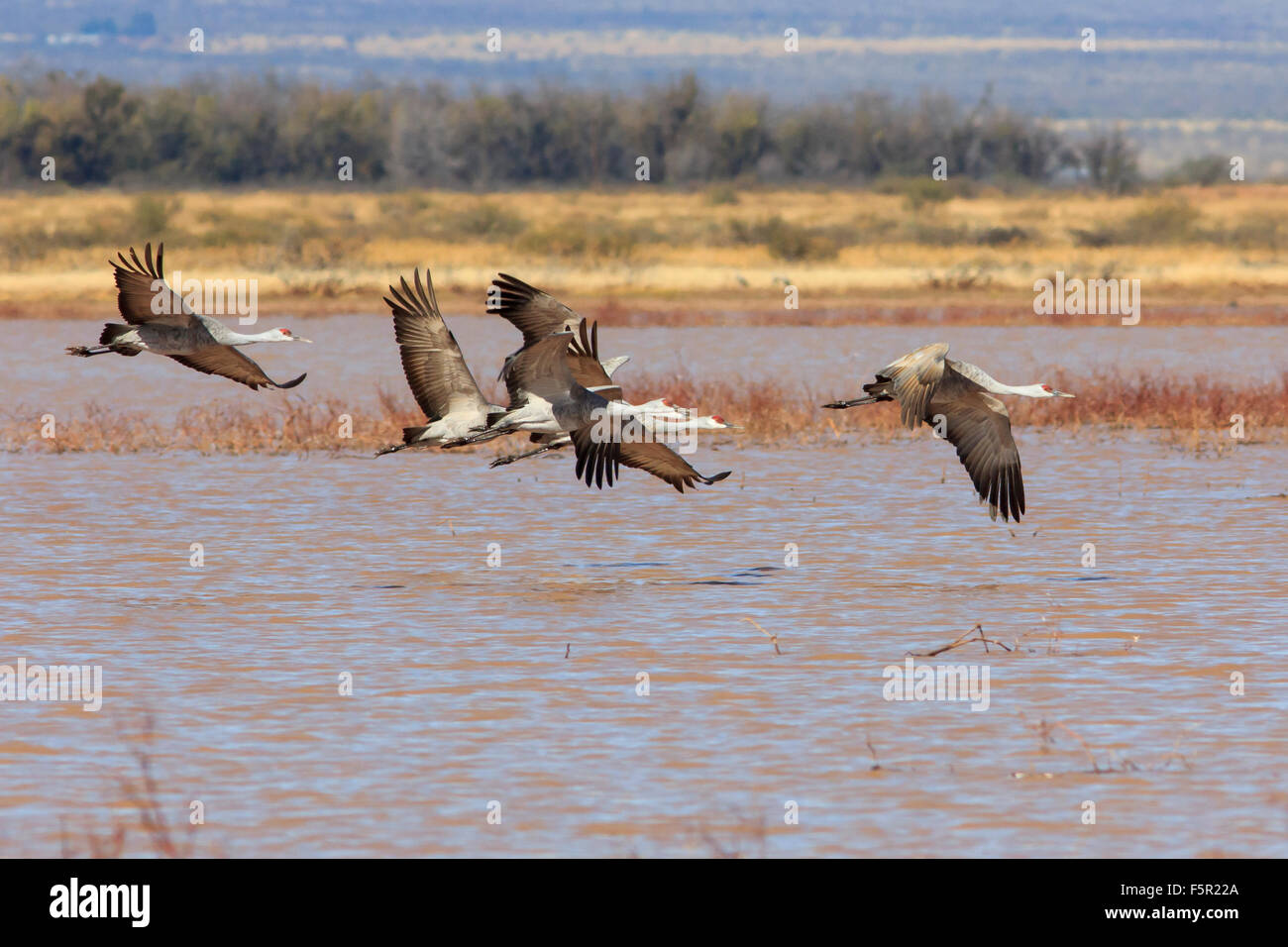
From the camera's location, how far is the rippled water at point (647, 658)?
28.5 feet

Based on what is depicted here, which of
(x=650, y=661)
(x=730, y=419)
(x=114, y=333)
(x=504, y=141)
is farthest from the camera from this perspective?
(x=504, y=141)

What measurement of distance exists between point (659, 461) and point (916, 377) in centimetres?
187

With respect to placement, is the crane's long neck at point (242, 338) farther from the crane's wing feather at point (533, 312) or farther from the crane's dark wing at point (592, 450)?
the crane's dark wing at point (592, 450)

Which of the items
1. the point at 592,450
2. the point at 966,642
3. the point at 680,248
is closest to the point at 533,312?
the point at 592,450

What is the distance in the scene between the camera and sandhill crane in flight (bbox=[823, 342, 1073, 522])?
13.1 m

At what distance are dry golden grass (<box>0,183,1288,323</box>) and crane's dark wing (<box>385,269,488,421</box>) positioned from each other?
2840cm

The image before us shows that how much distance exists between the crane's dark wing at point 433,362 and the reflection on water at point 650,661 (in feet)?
4.02

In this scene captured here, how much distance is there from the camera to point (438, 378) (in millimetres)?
13461

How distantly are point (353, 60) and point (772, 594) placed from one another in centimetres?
16469

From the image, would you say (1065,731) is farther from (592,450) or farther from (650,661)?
(592,450)

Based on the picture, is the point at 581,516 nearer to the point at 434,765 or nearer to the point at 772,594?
the point at 772,594

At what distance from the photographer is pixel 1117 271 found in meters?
48.7

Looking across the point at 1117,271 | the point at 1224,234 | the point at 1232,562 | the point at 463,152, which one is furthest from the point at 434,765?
the point at 463,152

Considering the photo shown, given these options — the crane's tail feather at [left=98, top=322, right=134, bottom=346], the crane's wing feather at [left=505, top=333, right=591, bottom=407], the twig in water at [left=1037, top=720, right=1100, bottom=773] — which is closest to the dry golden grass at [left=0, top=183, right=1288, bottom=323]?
the crane's tail feather at [left=98, top=322, right=134, bottom=346]
